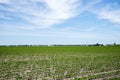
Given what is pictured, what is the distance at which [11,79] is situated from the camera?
46.4 ft

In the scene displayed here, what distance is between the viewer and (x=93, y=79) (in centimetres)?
1371

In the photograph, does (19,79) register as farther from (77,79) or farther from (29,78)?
(77,79)

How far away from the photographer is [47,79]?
14.0 meters

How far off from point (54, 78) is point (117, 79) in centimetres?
545

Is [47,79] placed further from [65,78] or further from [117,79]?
[117,79]

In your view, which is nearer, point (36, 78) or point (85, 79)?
A: point (85, 79)

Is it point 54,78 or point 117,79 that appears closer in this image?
point 117,79

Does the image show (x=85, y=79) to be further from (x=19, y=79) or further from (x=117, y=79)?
(x=19, y=79)

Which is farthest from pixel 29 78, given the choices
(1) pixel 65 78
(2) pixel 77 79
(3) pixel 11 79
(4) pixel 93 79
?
(4) pixel 93 79

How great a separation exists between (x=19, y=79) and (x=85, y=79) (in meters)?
5.80

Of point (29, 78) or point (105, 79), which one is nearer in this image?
point (105, 79)

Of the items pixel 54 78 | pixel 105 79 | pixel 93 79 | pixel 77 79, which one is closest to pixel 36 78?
pixel 54 78

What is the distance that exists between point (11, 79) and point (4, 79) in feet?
2.22

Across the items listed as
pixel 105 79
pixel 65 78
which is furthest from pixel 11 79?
pixel 105 79
